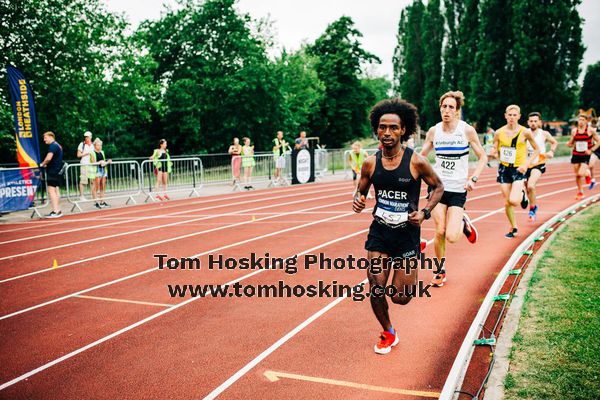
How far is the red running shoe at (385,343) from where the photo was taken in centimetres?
433

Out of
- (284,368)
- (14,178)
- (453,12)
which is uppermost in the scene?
(453,12)

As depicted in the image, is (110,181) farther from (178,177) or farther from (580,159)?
(580,159)

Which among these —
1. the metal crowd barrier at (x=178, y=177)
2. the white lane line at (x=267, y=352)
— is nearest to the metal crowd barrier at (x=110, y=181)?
the metal crowd barrier at (x=178, y=177)

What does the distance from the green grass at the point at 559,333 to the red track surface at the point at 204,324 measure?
0.58 m

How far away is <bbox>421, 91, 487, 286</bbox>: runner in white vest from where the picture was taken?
6.00 m

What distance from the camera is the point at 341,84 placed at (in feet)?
174

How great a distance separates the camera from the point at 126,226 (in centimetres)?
1155

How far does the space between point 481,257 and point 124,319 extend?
5.14m

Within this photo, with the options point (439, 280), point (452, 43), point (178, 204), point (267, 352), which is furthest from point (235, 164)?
point (452, 43)

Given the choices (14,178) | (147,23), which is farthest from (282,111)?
(14,178)

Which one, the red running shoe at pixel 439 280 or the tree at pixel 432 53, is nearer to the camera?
the red running shoe at pixel 439 280

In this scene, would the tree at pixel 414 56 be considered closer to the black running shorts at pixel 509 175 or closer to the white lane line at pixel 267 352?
the black running shorts at pixel 509 175

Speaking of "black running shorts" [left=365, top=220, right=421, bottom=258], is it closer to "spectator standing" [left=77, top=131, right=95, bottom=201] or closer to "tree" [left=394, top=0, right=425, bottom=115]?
"spectator standing" [left=77, top=131, right=95, bottom=201]

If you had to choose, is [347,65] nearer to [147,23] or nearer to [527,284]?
[147,23]
